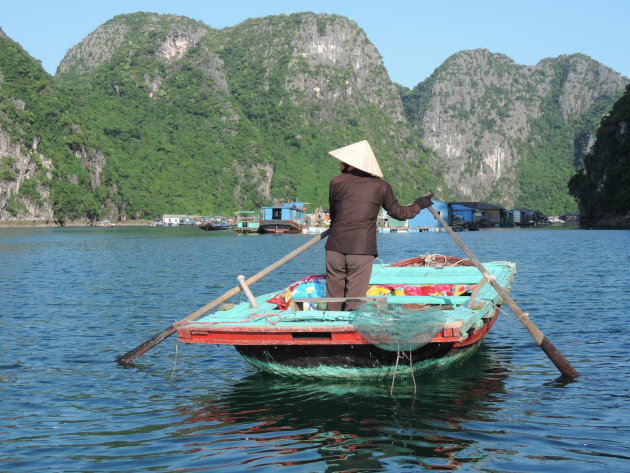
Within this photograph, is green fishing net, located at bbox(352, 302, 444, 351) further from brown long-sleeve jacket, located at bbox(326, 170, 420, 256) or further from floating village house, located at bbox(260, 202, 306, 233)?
floating village house, located at bbox(260, 202, 306, 233)

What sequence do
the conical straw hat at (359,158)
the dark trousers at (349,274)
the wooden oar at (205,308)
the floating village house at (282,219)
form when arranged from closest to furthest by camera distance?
the conical straw hat at (359,158) → the dark trousers at (349,274) → the wooden oar at (205,308) → the floating village house at (282,219)

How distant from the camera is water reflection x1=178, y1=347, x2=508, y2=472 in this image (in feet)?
22.0

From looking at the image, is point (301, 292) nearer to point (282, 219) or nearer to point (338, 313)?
point (338, 313)

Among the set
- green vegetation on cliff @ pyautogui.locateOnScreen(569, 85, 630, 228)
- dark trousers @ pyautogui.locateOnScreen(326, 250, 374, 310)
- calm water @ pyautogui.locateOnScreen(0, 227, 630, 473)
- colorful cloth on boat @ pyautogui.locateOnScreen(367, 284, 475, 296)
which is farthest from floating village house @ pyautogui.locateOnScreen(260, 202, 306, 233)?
dark trousers @ pyautogui.locateOnScreen(326, 250, 374, 310)

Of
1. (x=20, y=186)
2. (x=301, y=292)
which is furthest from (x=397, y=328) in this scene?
(x=20, y=186)

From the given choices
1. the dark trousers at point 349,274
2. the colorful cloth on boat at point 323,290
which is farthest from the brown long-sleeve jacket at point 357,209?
the colorful cloth on boat at point 323,290

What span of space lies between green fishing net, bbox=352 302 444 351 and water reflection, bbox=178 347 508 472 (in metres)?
0.79

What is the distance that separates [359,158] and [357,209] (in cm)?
63

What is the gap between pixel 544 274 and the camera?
88.9 ft

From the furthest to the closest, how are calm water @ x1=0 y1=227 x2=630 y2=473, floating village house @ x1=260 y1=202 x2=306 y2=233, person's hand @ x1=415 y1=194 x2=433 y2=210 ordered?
floating village house @ x1=260 y1=202 x2=306 y2=233, person's hand @ x1=415 y1=194 x2=433 y2=210, calm water @ x1=0 y1=227 x2=630 y2=473

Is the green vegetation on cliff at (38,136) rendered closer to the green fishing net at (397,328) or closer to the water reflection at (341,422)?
the water reflection at (341,422)

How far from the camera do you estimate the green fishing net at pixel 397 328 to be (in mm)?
7926

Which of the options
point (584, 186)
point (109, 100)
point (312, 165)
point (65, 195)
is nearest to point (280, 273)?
point (584, 186)

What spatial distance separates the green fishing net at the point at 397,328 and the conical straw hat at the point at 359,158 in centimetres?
186
